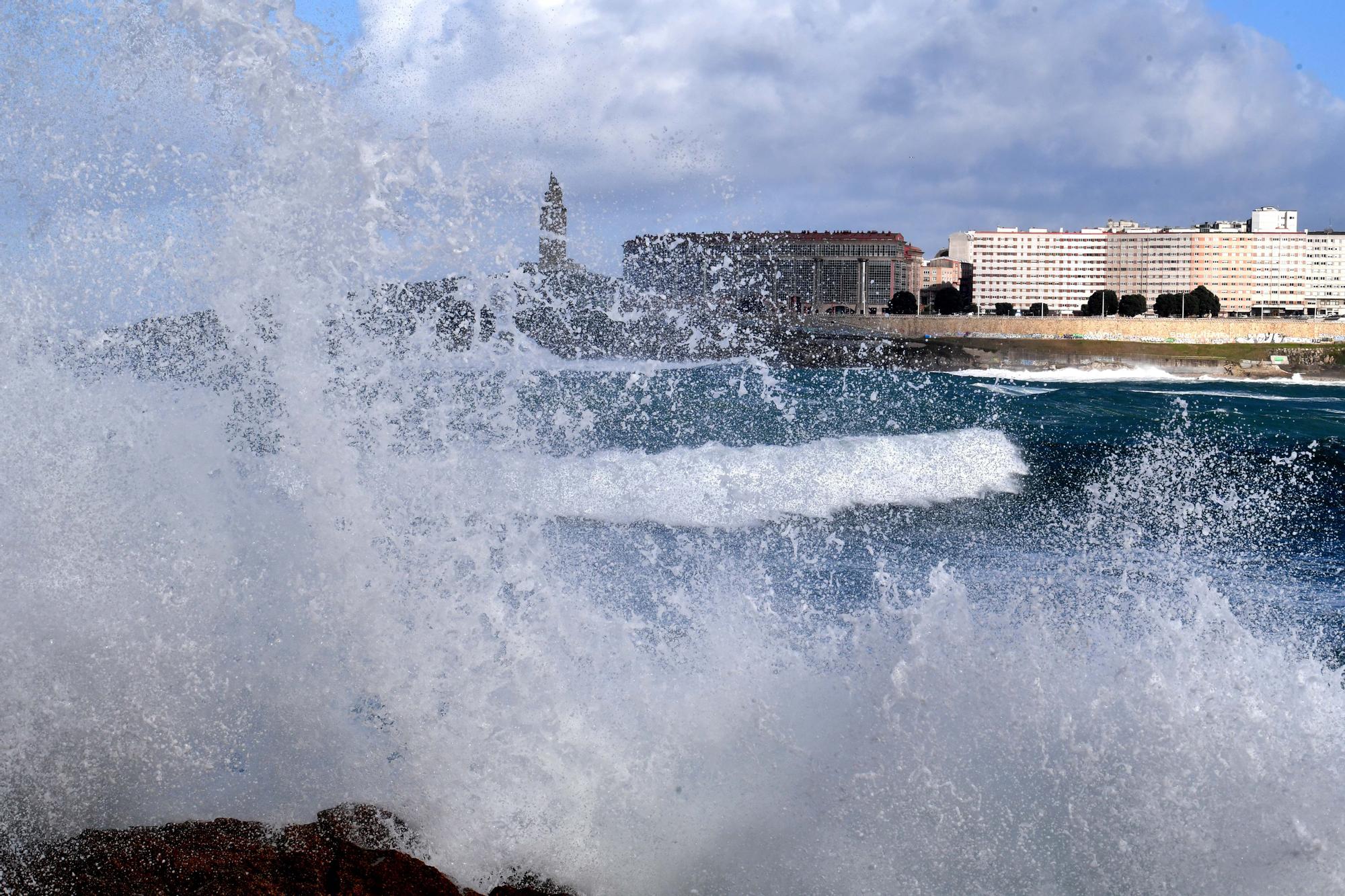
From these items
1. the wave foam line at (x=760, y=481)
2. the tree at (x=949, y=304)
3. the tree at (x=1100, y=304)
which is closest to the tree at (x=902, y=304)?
the tree at (x=949, y=304)

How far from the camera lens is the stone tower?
6.38 meters

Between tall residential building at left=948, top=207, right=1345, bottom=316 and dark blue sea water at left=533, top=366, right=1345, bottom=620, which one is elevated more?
tall residential building at left=948, top=207, right=1345, bottom=316

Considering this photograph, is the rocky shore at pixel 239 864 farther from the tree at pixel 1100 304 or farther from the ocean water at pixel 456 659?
the tree at pixel 1100 304

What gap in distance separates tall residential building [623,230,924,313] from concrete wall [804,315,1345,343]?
6.57m

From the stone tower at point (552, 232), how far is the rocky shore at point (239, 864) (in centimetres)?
340

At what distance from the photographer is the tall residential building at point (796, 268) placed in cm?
1454

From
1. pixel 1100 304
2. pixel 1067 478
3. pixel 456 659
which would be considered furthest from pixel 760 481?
pixel 1100 304

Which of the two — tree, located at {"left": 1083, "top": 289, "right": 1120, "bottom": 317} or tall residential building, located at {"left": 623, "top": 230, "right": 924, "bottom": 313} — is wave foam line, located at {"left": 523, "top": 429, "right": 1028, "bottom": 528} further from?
tree, located at {"left": 1083, "top": 289, "right": 1120, "bottom": 317}

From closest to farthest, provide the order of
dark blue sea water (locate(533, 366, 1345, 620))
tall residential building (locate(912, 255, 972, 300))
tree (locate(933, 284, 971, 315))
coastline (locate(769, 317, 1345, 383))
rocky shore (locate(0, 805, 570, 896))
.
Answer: rocky shore (locate(0, 805, 570, 896)) < dark blue sea water (locate(533, 366, 1345, 620)) < coastline (locate(769, 317, 1345, 383)) < tree (locate(933, 284, 971, 315)) < tall residential building (locate(912, 255, 972, 300))

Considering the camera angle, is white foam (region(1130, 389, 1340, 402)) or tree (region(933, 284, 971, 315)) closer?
white foam (region(1130, 389, 1340, 402))

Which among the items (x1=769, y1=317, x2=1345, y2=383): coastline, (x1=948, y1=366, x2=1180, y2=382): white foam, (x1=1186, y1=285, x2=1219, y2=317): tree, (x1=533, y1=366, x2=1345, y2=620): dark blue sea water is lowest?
(x1=533, y1=366, x2=1345, y2=620): dark blue sea water

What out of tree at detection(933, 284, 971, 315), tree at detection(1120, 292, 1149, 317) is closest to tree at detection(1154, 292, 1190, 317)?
tree at detection(1120, 292, 1149, 317)

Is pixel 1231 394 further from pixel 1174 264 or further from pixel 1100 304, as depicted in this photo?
pixel 1174 264

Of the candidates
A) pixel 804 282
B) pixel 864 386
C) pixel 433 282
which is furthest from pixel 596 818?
pixel 804 282
